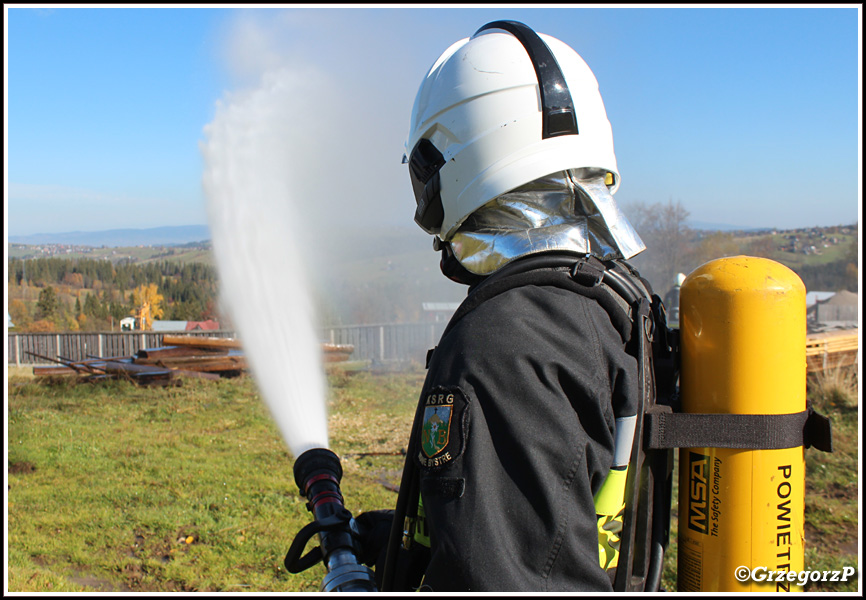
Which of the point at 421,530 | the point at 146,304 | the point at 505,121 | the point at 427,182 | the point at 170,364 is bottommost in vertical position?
the point at 170,364

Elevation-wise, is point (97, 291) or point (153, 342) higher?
point (97, 291)

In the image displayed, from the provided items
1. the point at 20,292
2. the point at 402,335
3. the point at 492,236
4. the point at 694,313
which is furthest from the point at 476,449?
the point at 20,292

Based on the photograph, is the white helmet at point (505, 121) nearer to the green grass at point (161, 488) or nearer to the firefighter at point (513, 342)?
the firefighter at point (513, 342)

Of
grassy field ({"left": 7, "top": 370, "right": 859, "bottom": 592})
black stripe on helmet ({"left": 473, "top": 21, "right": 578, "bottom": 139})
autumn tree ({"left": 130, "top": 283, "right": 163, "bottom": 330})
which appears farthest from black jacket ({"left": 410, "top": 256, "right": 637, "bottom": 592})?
autumn tree ({"left": 130, "top": 283, "right": 163, "bottom": 330})

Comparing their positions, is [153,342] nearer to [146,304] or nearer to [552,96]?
[146,304]

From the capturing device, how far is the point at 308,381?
383 centimetres

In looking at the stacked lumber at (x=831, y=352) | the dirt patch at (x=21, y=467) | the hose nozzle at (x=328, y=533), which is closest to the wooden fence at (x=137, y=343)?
the dirt patch at (x=21, y=467)

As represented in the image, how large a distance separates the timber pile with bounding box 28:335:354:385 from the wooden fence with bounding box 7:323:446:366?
2.85 meters

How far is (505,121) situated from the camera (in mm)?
1755

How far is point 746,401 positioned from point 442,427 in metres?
0.97

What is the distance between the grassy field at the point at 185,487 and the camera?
5.20m

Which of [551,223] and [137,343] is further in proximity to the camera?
[137,343]

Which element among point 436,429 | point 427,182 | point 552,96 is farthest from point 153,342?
point 436,429

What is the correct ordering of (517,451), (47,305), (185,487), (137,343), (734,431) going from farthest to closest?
(47,305) → (137,343) → (185,487) → (734,431) → (517,451)
